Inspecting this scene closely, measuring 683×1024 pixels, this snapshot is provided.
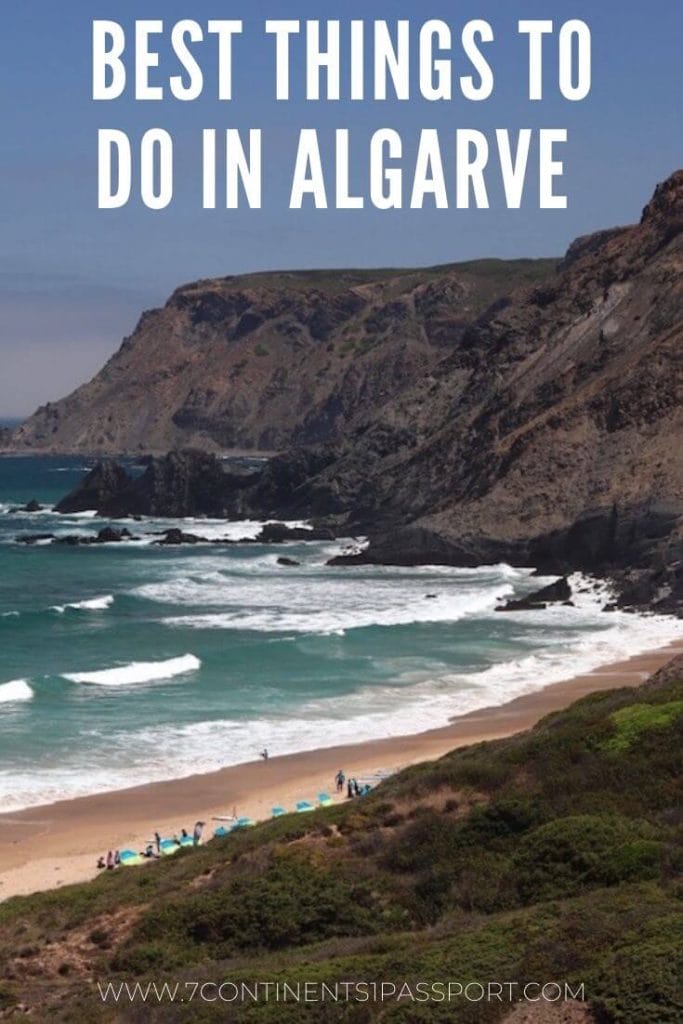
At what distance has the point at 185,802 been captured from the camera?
30.4 metres

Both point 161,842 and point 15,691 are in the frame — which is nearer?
point 161,842

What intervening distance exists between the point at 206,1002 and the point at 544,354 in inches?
2913

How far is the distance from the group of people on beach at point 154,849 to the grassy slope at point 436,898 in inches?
179

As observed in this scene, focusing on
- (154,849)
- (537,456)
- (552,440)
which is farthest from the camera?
(552,440)

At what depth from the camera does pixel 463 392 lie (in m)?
94.9

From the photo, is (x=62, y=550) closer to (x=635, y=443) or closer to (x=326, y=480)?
(x=326, y=480)

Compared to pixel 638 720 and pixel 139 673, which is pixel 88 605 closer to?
pixel 139 673

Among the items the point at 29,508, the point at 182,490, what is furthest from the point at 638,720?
the point at 29,508

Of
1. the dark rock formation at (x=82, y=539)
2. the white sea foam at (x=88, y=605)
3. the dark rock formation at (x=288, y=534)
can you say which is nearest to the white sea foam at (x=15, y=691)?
the white sea foam at (x=88, y=605)

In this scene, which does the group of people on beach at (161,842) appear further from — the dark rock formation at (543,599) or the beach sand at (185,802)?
the dark rock formation at (543,599)

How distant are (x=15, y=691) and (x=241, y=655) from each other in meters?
8.44

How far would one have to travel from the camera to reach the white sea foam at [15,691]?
40.1 m

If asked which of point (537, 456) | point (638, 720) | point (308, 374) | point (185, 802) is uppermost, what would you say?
point (308, 374)

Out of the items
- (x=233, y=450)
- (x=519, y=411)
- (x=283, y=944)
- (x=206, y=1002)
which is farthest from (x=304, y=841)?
(x=233, y=450)
